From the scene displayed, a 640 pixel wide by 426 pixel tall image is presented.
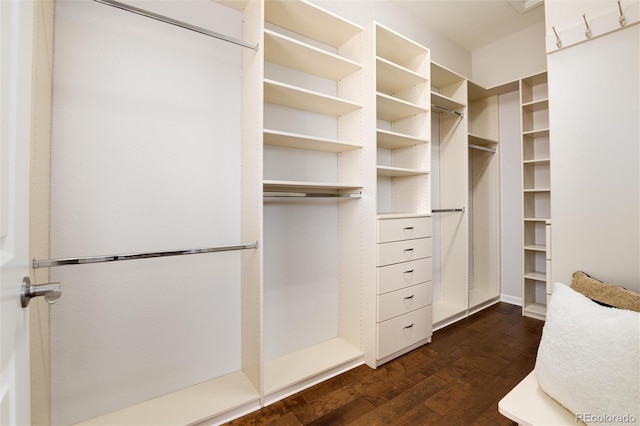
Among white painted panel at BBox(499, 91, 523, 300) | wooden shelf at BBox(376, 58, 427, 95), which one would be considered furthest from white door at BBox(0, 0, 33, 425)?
white painted panel at BBox(499, 91, 523, 300)

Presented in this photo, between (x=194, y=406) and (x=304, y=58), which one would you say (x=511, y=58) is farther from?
(x=194, y=406)

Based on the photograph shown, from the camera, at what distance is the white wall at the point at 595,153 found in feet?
4.01

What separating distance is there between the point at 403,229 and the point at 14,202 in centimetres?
203

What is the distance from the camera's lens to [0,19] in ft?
1.53

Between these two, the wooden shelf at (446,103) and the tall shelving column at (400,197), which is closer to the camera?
the tall shelving column at (400,197)

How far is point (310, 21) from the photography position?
1.98 meters

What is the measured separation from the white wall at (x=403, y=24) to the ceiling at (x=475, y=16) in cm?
7

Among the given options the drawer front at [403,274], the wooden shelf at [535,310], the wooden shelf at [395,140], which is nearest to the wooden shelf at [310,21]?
the wooden shelf at [395,140]

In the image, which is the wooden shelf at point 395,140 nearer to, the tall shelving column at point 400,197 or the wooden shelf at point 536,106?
the tall shelving column at point 400,197

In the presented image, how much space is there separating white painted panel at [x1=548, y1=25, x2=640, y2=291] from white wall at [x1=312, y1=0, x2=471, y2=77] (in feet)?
5.23

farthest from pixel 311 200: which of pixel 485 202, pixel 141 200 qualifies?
pixel 485 202

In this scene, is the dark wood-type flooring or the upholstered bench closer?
the upholstered bench

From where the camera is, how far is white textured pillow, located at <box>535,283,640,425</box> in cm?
86

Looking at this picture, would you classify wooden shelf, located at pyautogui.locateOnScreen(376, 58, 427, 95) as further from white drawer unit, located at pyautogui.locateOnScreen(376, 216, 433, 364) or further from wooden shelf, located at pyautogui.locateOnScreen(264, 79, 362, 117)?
white drawer unit, located at pyautogui.locateOnScreen(376, 216, 433, 364)
